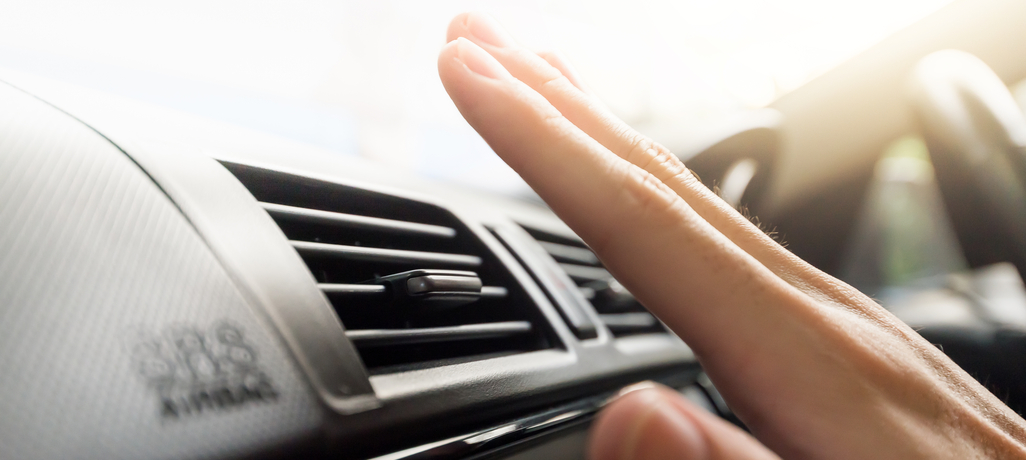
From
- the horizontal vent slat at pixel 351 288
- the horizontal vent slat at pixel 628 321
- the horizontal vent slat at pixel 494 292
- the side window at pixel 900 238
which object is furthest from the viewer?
the side window at pixel 900 238

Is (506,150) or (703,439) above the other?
(506,150)

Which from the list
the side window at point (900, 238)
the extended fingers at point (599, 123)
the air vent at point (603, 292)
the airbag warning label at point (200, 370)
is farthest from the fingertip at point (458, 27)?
the side window at point (900, 238)

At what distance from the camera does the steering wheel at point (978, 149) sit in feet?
2.64

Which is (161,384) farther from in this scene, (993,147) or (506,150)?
(993,147)

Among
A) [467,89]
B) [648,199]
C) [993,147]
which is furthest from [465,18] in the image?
[993,147]

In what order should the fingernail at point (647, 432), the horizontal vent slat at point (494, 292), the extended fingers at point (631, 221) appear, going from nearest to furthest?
1. the fingernail at point (647, 432)
2. the extended fingers at point (631, 221)
3. the horizontal vent slat at point (494, 292)

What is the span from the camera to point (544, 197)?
48 centimetres

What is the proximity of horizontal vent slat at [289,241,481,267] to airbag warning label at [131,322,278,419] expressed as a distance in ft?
0.42

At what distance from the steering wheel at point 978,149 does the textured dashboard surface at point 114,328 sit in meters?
0.94

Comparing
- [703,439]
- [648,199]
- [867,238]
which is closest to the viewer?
[703,439]

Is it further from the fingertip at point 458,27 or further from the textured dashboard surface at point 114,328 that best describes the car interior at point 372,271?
the fingertip at point 458,27

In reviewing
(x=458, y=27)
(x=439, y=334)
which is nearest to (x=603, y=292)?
(x=439, y=334)

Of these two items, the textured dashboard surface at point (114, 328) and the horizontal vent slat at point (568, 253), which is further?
the horizontal vent slat at point (568, 253)

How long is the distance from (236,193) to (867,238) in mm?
1334
